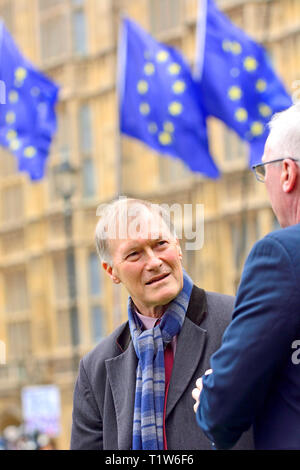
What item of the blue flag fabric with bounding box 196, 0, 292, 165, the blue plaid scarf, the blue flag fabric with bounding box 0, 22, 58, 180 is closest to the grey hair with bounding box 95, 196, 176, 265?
the blue plaid scarf

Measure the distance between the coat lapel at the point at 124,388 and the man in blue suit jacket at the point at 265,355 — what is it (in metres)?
0.56

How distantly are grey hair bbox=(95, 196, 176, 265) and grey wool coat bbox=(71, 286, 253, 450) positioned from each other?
0.25m

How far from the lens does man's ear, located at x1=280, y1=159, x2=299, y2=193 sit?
2406mm

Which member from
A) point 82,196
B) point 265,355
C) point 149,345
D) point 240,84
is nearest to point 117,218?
point 149,345

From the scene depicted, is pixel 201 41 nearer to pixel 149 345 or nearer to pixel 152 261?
pixel 152 261

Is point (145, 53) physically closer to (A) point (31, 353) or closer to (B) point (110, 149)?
(B) point (110, 149)

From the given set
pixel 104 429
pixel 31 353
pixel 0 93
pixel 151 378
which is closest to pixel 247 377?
pixel 151 378

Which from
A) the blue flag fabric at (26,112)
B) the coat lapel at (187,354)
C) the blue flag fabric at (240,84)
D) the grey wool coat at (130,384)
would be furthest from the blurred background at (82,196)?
the coat lapel at (187,354)

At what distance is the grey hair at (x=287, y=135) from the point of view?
7.98 feet

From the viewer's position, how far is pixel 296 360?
7.62 feet

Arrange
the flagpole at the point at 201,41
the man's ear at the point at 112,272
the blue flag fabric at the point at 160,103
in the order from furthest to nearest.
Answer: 1. the blue flag fabric at the point at 160,103
2. the flagpole at the point at 201,41
3. the man's ear at the point at 112,272

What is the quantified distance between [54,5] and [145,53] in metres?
7.56

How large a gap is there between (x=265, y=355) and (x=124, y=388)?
2.78ft

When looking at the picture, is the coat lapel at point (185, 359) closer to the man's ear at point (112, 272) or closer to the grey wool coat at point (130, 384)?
the grey wool coat at point (130, 384)
